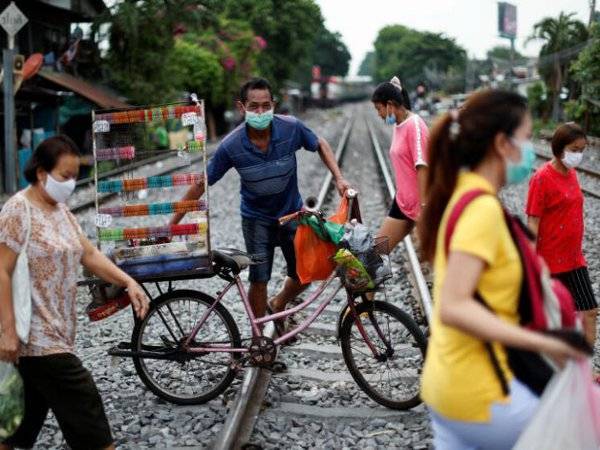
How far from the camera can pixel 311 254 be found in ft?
16.2

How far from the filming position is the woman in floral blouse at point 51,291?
→ 3.34 meters

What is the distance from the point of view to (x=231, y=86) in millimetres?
40875

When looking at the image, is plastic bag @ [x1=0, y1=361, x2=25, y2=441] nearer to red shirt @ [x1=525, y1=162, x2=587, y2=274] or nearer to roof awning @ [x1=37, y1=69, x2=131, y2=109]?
red shirt @ [x1=525, y1=162, x2=587, y2=274]

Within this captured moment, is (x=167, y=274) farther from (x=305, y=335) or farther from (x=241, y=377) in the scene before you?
→ (x=305, y=335)

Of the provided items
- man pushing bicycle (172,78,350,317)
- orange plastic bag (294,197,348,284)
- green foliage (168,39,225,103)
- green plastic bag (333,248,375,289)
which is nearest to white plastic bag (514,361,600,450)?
green plastic bag (333,248,375,289)

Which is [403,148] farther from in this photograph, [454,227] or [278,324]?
[454,227]

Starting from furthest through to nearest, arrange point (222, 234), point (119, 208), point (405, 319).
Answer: point (222, 234)
point (119, 208)
point (405, 319)

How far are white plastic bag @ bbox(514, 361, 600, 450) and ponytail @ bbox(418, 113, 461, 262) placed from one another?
1.93 feet

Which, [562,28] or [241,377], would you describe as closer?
[241,377]

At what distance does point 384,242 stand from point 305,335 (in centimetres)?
Answer: 198

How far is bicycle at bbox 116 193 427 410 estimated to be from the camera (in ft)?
16.2

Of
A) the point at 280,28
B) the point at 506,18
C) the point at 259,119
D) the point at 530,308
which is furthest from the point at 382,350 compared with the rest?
the point at 506,18

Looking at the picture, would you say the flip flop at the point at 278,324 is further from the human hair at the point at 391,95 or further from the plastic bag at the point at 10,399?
the plastic bag at the point at 10,399

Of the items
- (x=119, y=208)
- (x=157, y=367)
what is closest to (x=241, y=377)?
(x=157, y=367)
